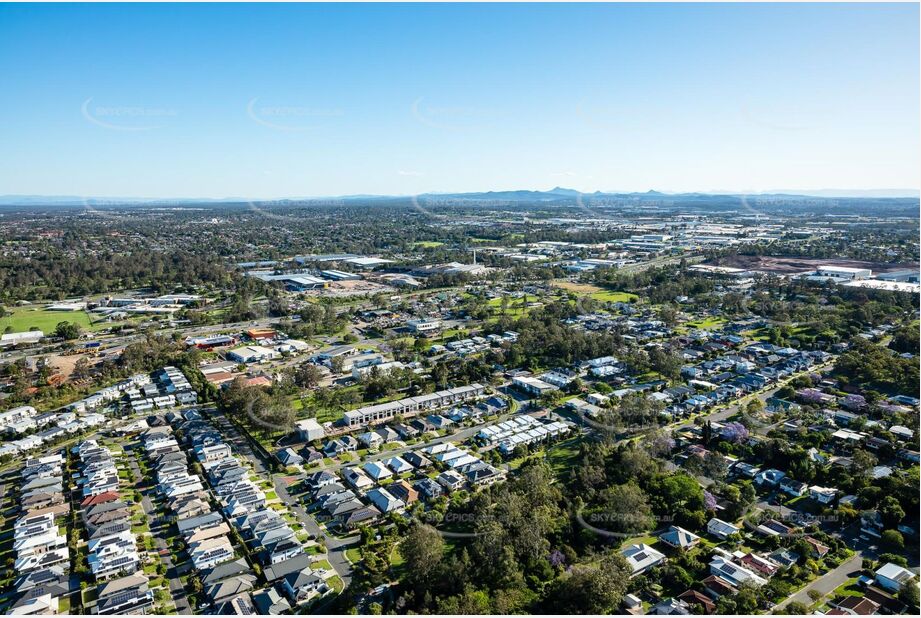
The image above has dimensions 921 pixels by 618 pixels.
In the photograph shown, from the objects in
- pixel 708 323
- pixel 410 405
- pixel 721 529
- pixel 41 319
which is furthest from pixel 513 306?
pixel 41 319

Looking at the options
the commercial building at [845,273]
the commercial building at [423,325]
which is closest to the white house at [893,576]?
the commercial building at [423,325]

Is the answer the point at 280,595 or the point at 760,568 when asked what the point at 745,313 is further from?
the point at 280,595

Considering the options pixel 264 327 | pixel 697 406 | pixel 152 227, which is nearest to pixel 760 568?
pixel 697 406

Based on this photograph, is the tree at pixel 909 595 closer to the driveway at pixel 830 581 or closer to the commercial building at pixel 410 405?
the driveway at pixel 830 581

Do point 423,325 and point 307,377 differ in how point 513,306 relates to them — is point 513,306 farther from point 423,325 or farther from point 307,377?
point 307,377

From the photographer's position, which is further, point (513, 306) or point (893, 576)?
point (513, 306)

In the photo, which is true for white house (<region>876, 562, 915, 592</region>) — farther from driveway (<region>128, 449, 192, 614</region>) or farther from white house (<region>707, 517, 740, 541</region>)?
driveway (<region>128, 449, 192, 614</region>)

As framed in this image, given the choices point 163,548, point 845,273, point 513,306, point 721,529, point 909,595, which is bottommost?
point 163,548
